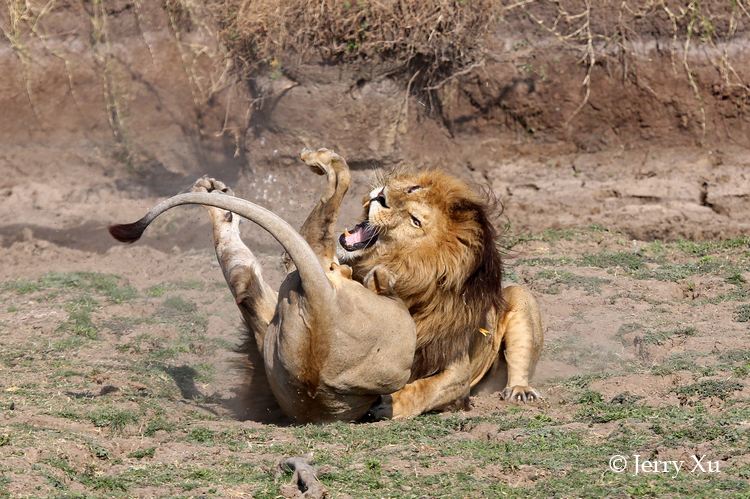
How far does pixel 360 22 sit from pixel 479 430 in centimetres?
543

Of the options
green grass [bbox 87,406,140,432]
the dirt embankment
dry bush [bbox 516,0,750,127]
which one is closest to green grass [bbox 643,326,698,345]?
the dirt embankment

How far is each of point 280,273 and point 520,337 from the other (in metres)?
2.56

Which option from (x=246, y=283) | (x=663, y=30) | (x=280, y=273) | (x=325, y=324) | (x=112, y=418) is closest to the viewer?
(x=325, y=324)

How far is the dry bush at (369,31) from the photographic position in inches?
376

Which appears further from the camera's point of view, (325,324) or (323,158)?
(323,158)

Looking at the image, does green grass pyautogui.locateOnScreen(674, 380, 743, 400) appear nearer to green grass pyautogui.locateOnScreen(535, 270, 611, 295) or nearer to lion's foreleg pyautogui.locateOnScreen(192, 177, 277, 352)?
lion's foreleg pyautogui.locateOnScreen(192, 177, 277, 352)

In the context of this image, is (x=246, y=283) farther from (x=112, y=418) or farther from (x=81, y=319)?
(x=81, y=319)

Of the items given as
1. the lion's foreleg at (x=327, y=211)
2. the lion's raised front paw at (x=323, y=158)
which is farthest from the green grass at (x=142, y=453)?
the lion's raised front paw at (x=323, y=158)

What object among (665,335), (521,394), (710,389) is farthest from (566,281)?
(710,389)

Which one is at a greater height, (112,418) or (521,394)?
(521,394)

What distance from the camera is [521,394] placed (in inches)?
224

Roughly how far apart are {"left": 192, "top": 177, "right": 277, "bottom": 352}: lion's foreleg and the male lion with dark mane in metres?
0.48

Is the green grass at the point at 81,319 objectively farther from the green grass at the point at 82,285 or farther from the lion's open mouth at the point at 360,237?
the lion's open mouth at the point at 360,237

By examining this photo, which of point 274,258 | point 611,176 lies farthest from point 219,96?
point 611,176
